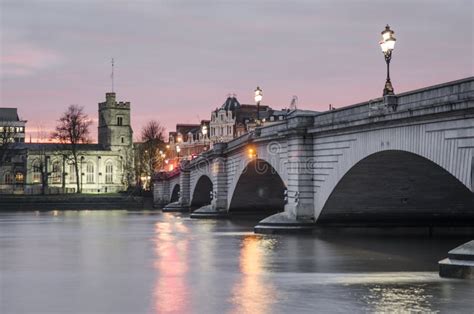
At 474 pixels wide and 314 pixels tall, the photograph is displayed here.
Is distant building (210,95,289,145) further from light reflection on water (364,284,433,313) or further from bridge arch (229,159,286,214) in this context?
light reflection on water (364,284,433,313)

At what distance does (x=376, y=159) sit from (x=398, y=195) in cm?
755

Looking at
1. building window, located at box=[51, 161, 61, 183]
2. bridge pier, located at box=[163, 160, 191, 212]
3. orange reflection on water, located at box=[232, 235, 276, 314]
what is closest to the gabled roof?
bridge pier, located at box=[163, 160, 191, 212]

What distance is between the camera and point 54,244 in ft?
149

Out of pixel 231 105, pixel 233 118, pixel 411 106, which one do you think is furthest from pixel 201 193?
pixel 411 106

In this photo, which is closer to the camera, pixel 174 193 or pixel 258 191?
pixel 258 191

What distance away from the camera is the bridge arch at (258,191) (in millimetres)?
69688

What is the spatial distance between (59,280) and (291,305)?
9371 mm

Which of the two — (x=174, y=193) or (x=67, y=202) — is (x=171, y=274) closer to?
(x=174, y=193)

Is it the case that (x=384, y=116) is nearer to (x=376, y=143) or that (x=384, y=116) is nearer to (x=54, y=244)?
(x=376, y=143)

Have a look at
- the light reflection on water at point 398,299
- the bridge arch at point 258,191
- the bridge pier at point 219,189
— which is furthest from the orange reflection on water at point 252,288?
the bridge pier at point 219,189

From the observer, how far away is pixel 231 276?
28094 mm

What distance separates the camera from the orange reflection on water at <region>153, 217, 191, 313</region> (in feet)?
69.8

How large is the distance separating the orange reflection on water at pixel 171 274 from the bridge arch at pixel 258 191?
62.1ft

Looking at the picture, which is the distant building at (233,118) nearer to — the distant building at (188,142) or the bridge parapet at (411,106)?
the distant building at (188,142)
